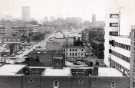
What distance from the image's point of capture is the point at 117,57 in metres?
6.72

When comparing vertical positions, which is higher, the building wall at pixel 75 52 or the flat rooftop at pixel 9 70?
the building wall at pixel 75 52

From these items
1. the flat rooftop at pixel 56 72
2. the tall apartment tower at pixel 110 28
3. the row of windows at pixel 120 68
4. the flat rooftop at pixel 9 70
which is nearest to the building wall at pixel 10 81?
the flat rooftop at pixel 9 70

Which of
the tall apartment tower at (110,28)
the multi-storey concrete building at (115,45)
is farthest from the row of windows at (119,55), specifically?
the tall apartment tower at (110,28)

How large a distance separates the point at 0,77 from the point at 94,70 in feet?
6.60

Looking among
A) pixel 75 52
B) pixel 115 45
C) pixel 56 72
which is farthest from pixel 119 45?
pixel 56 72

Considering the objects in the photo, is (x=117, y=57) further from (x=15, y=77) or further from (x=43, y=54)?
(x=15, y=77)

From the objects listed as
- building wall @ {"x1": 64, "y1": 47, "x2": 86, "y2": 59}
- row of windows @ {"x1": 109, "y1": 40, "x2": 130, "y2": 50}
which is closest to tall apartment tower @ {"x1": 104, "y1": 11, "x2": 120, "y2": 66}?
row of windows @ {"x1": 109, "y1": 40, "x2": 130, "y2": 50}

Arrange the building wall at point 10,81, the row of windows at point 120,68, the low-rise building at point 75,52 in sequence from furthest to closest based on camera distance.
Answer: the low-rise building at point 75,52
the row of windows at point 120,68
the building wall at point 10,81

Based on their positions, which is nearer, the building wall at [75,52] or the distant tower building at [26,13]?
the distant tower building at [26,13]

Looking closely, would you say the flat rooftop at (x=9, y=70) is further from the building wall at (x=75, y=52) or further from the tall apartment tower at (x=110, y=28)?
the tall apartment tower at (x=110, y=28)

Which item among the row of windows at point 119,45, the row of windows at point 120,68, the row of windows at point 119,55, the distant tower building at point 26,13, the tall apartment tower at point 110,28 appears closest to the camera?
the row of windows at point 120,68

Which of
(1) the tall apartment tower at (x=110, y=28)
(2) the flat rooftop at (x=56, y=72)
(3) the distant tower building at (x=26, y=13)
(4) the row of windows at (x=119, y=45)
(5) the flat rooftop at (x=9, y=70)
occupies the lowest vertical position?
(2) the flat rooftop at (x=56, y=72)

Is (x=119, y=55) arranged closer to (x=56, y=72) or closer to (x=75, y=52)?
(x=75, y=52)

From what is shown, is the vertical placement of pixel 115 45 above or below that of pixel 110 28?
below
